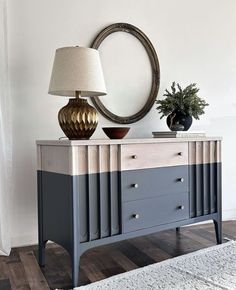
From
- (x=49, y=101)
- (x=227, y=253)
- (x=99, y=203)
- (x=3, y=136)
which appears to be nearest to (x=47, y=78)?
(x=49, y=101)

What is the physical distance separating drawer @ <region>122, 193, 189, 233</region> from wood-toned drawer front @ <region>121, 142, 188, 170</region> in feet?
0.77

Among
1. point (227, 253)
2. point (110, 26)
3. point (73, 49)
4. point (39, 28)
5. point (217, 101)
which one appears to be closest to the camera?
point (73, 49)

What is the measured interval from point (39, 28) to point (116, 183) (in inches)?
52.9

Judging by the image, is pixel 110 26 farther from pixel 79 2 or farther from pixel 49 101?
pixel 49 101

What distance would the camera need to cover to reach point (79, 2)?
2695mm

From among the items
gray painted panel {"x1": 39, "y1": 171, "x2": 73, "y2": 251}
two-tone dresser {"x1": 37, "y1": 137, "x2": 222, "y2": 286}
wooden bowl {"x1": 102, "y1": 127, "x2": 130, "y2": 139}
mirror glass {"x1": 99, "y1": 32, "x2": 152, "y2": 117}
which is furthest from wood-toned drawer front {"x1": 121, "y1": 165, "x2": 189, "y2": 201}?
mirror glass {"x1": 99, "y1": 32, "x2": 152, "y2": 117}

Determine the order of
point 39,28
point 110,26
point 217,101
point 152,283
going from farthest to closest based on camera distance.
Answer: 1. point 217,101
2. point 110,26
3. point 39,28
4. point 152,283

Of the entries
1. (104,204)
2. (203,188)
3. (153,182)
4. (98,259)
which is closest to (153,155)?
(153,182)

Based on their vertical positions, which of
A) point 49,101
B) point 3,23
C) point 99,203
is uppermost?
point 3,23

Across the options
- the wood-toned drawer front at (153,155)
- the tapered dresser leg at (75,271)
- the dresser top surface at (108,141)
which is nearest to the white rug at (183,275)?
the tapered dresser leg at (75,271)

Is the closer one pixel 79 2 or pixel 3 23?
pixel 3 23

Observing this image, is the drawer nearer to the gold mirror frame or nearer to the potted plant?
the potted plant

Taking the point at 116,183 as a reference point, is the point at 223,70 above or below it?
above

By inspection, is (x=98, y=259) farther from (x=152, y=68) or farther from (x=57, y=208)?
(x=152, y=68)
